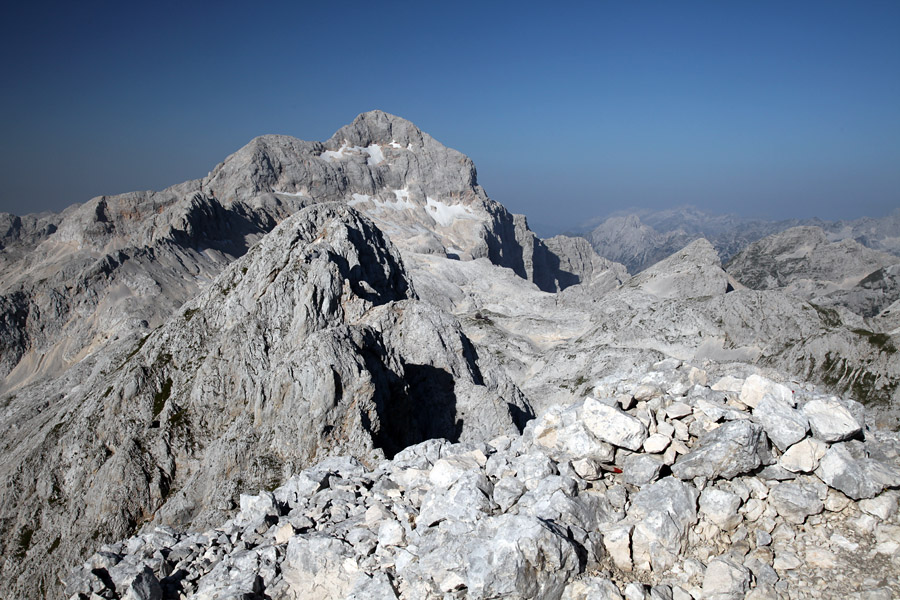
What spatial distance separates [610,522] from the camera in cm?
1174

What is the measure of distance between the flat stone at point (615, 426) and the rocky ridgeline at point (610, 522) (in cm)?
3

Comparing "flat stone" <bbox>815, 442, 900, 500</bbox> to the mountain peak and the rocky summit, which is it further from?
the mountain peak

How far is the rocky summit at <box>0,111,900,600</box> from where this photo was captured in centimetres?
1091

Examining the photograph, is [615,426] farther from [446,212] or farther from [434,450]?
[446,212]

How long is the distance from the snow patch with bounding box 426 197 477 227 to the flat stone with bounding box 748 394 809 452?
156m

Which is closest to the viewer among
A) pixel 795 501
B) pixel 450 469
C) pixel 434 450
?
pixel 795 501

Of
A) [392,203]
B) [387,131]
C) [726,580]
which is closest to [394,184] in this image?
[392,203]

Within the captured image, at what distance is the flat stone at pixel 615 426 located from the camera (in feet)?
42.3

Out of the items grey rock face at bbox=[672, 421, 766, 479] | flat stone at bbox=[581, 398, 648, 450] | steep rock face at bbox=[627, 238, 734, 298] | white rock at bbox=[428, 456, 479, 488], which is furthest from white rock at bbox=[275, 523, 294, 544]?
steep rock face at bbox=[627, 238, 734, 298]

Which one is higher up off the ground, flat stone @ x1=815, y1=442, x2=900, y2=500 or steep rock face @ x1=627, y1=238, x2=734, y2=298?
flat stone @ x1=815, y1=442, x2=900, y2=500

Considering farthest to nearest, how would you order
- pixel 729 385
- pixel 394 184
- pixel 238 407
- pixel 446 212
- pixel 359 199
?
pixel 394 184, pixel 446 212, pixel 359 199, pixel 238 407, pixel 729 385

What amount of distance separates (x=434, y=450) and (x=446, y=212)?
158 meters

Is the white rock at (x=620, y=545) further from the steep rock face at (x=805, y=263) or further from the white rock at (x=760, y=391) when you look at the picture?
the steep rock face at (x=805, y=263)

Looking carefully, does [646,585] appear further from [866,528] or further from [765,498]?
[866,528]
